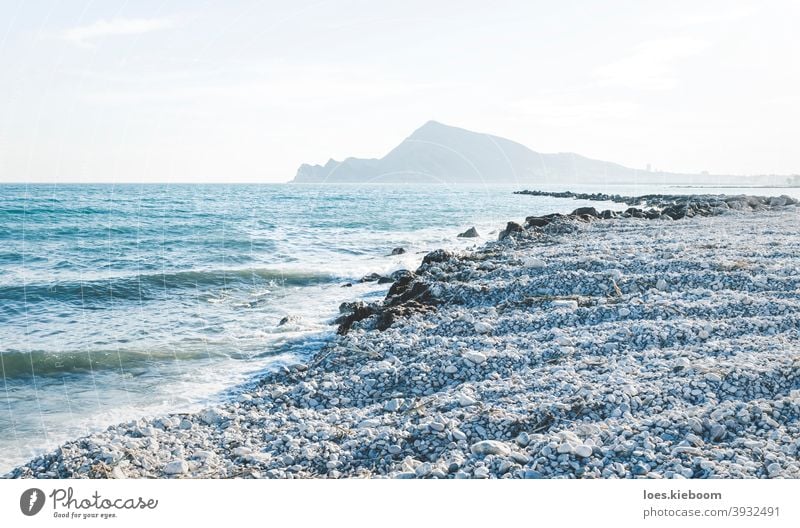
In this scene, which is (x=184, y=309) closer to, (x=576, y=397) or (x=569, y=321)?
(x=569, y=321)

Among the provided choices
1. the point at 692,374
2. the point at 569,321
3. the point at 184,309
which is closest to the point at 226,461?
the point at 692,374

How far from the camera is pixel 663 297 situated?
8.96 m

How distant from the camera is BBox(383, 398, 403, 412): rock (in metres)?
6.01

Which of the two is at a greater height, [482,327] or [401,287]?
[482,327]

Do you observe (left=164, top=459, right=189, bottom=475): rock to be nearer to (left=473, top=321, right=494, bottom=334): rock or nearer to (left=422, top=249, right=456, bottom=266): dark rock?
(left=473, top=321, right=494, bottom=334): rock

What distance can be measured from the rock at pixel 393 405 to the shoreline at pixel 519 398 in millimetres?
18

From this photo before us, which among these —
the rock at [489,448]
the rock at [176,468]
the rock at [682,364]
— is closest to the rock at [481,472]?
the rock at [489,448]

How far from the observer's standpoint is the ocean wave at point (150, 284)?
48.7 ft

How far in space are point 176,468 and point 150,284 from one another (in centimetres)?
1287

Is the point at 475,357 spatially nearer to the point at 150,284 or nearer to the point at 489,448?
the point at 489,448

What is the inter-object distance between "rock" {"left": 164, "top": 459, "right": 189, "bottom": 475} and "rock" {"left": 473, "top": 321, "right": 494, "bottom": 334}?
4.72 m

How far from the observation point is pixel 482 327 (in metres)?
8.41

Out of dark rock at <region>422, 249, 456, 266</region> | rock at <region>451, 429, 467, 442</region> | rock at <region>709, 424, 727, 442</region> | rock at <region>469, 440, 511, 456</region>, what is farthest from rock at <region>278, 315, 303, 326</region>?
rock at <region>709, 424, 727, 442</region>

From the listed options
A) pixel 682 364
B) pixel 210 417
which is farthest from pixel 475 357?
pixel 210 417
